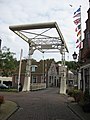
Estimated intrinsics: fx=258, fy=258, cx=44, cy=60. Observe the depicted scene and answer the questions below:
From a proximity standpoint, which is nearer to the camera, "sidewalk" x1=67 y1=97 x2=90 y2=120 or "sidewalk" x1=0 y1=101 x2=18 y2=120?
"sidewalk" x1=0 y1=101 x2=18 y2=120

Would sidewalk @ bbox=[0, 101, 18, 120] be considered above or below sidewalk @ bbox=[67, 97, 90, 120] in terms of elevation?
above

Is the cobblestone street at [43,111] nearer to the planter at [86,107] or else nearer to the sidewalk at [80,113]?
the sidewalk at [80,113]

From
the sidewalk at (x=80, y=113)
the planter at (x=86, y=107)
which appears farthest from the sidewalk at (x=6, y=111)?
the planter at (x=86, y=107)

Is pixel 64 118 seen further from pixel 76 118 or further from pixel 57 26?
pixel 57 26

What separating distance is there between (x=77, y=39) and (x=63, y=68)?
11.3 m

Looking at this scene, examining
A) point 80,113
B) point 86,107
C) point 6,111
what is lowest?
point 80,113

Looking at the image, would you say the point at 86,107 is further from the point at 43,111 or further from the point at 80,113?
the point at 43,111

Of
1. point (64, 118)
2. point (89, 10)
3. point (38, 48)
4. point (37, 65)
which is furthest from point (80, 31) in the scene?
point (37, 65)

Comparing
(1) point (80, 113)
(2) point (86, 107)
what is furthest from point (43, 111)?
(2) point (86, 107)

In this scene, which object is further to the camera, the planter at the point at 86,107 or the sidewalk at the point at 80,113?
the planter at the point at 86,107

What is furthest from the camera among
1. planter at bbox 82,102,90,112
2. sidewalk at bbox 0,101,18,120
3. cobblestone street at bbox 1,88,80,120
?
planter at bbox 82,102,90,112

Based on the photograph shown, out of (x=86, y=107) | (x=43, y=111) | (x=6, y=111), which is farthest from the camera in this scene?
(x=43, y=111)

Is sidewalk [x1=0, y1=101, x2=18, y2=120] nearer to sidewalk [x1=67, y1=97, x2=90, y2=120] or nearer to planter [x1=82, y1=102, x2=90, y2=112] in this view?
sidewalk [x1=67, y1=97, x2=90, y2=120]

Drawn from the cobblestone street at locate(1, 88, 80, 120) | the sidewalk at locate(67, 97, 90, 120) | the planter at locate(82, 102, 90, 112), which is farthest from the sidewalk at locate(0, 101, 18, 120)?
the planter at locate(82, 102, 90, 112)
